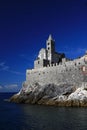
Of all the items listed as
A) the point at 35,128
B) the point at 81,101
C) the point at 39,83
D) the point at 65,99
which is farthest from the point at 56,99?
the point at 35,128

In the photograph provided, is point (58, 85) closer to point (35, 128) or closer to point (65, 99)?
point (65, 99)

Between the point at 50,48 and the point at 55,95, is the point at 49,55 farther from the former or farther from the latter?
the point at 55,95

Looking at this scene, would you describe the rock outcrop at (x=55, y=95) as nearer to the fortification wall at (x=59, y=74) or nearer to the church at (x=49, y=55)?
the fortification wall at (x=59, y=74)

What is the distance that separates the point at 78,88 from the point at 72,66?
253 inches

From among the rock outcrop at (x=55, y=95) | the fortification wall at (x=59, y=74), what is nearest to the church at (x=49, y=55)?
the fortification wall at (x=59, y=74)

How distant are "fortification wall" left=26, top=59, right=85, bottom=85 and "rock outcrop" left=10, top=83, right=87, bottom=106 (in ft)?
6.26

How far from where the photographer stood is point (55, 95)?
169 ft

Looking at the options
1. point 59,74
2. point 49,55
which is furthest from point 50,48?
point 59,74

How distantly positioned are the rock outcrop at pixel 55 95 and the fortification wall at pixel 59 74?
6.26 ft

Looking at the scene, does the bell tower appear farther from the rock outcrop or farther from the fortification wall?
the rock outcrop

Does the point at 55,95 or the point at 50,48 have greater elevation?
the point at 50,48

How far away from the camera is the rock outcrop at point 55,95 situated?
45.0 metres

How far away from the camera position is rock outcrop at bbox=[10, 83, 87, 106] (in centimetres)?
4503

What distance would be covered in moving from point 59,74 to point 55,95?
687 centimetres
